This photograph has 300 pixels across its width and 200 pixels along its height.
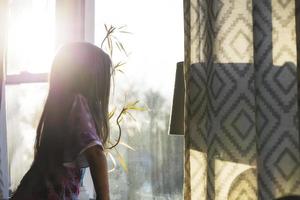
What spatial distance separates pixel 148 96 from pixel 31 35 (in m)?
0.86

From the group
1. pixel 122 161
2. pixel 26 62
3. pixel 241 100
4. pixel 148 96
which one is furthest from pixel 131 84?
pixel 241 100

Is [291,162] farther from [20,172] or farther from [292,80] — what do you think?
[20,172]

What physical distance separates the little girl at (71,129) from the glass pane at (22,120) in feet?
2.63

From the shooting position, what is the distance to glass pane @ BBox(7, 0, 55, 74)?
2.51 m

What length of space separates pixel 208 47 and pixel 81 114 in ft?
1.76

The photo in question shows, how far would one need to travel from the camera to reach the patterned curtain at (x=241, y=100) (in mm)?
1447

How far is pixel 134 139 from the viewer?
87.0 inches

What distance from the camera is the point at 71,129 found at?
1557 mm

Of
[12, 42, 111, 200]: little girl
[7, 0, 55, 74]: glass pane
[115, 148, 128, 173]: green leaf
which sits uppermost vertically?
[7, 0, 55, 74]: glass pane

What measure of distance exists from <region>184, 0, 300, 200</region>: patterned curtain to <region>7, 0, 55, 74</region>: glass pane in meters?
1.15

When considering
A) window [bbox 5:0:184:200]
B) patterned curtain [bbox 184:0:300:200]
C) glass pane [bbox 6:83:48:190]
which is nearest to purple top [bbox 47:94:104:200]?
patterned curtain [bbox 184:0:300:200]

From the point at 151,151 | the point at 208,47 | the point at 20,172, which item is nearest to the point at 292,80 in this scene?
the point at 208,47

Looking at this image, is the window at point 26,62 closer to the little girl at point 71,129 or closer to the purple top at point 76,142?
the little girl at point 71,129

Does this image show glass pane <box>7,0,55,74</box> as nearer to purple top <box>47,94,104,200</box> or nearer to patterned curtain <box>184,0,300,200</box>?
purple top <box>47,94,104,200</box>
